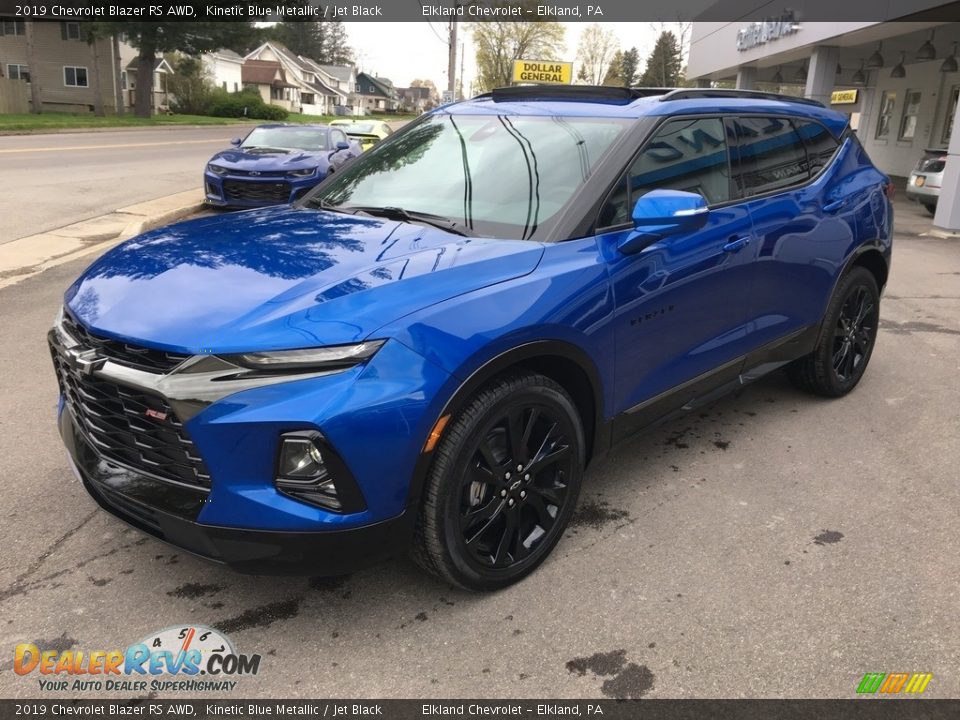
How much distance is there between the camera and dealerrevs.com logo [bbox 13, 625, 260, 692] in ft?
7.77

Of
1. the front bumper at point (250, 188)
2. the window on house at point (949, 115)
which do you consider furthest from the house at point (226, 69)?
the front bumper at point (250, 188)

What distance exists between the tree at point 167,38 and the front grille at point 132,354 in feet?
147

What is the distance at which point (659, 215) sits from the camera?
9.79 feet

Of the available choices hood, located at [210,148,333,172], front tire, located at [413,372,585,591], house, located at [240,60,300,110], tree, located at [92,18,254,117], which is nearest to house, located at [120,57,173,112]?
tree, located at [92,18,254,117]

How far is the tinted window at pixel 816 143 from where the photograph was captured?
445 centimetres

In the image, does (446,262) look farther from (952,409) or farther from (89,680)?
(952,409)

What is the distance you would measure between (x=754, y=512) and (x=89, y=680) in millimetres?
2766

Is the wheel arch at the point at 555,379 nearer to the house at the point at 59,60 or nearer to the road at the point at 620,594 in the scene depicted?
the road at the point at 620,594

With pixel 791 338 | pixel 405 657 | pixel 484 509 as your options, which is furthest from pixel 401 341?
pixel 791 338

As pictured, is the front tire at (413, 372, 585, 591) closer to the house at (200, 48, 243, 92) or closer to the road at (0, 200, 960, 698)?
the road at (0, 200, 960, 698)

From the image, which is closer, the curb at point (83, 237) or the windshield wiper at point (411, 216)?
the windshield wiper at point (411, 216)

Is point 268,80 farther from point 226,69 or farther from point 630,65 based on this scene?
point 630,65

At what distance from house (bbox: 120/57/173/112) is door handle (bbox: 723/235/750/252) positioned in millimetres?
59036

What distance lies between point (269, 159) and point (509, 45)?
73.9 meters
